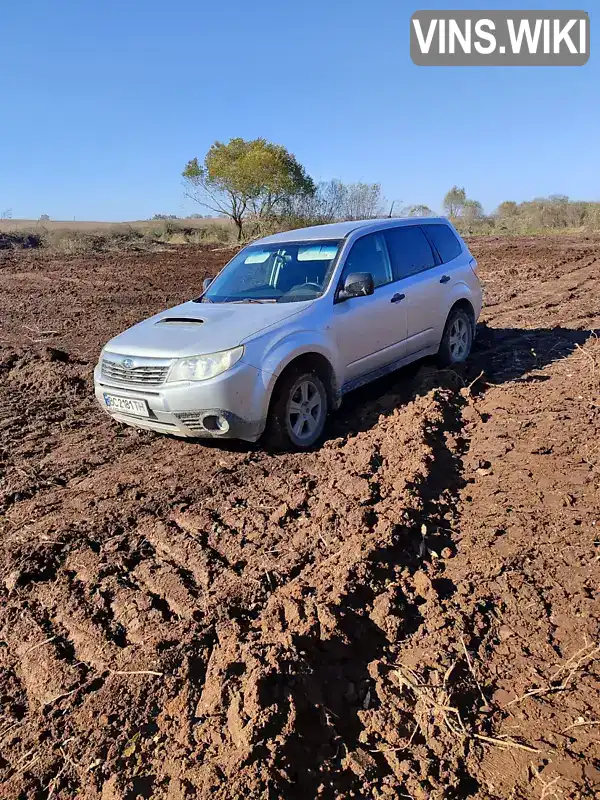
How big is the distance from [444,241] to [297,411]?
137 inches

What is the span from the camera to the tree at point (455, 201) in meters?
61.2

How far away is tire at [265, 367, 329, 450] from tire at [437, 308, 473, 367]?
229 cm

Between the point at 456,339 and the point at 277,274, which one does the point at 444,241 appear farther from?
the point at 277,274

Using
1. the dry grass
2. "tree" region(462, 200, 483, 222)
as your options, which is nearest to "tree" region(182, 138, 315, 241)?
the dry grass

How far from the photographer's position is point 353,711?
256cm

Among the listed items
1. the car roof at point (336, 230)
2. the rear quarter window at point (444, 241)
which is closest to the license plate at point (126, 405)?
the car roof at point (336, 230)

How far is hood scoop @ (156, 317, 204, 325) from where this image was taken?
552cm

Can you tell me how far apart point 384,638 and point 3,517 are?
114 inches

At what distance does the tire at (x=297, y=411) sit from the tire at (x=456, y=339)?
7.51 feet

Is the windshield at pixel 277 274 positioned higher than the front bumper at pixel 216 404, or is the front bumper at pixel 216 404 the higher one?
the windshield at pixel 277 274

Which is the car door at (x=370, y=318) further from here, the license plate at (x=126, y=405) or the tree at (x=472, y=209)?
the tree at (x=472, y=209)

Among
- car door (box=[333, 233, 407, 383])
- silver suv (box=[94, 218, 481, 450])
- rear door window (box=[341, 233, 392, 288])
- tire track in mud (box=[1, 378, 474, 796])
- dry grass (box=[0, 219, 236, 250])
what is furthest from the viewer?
dry grass (box=[0, 219, 236, 250])

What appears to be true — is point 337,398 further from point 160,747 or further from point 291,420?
point 160,747

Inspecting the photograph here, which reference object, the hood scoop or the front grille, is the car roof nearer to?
the hood scoop
